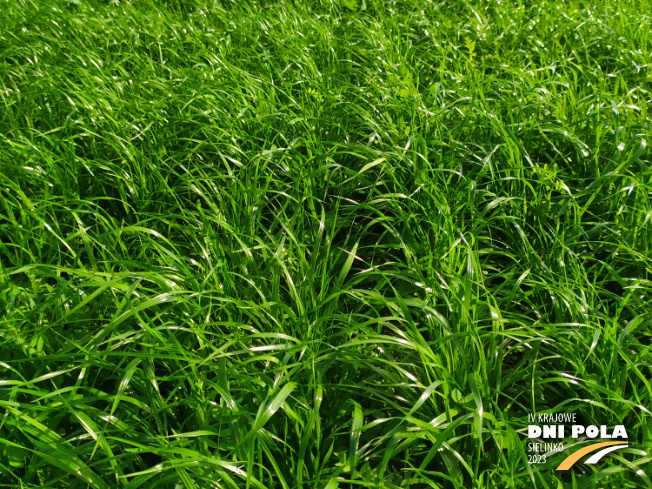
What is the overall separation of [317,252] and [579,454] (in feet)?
3.15

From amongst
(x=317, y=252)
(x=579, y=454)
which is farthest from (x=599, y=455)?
(x=317, y=252)

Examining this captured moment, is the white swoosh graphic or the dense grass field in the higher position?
the dense grass field

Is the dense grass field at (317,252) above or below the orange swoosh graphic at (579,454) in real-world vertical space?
above

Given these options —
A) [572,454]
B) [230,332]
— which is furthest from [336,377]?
[572,454]

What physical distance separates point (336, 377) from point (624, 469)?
75 cm

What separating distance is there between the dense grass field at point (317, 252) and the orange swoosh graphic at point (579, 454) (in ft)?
0.07

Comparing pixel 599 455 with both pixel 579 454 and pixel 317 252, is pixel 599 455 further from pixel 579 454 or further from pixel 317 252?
pixel 317 252

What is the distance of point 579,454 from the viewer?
1.44 metres

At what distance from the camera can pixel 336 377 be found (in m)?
1.66

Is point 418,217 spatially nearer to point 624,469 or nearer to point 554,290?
point 554,290

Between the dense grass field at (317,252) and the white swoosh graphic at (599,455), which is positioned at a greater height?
the dense grass field at (317,252)

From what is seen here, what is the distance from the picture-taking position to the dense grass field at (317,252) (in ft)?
4.62

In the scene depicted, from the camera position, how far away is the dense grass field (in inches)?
55.5

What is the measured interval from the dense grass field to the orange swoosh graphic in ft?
0.07
